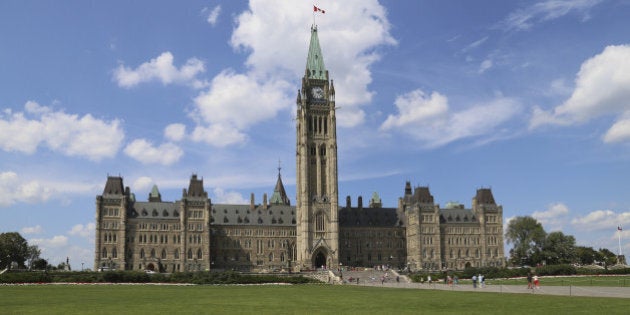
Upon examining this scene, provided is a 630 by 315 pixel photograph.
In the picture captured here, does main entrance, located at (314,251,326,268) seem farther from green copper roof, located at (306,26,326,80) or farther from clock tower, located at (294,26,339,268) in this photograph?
green copper roof, located at (306,26,326,80)

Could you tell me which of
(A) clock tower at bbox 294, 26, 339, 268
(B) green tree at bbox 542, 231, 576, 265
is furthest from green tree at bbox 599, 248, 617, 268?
(A) clock tower at bbox 294, 26, 339, 268

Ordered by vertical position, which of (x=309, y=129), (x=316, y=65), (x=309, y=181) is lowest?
(x=309, y=181)

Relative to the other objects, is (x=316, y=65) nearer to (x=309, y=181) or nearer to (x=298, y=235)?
(x=309, y=181)

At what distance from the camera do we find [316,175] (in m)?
157

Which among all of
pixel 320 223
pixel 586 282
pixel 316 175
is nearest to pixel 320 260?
pixel 320 223

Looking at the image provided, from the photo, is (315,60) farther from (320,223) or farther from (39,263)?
(39,263)

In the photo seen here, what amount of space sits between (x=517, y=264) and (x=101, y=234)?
308 feet

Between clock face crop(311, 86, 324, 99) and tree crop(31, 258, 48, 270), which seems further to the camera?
clock face crop(311, 86, 324, 99)

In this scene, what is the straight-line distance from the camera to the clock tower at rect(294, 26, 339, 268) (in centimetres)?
15300

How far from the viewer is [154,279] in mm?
92250

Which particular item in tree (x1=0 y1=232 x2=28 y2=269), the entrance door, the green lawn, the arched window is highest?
the arched window

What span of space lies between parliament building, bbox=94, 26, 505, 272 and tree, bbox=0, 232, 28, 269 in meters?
14.5

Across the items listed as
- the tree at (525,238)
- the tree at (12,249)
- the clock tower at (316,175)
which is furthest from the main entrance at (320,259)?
the tree at (12,249)

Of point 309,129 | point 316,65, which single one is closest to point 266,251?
point 309,129
